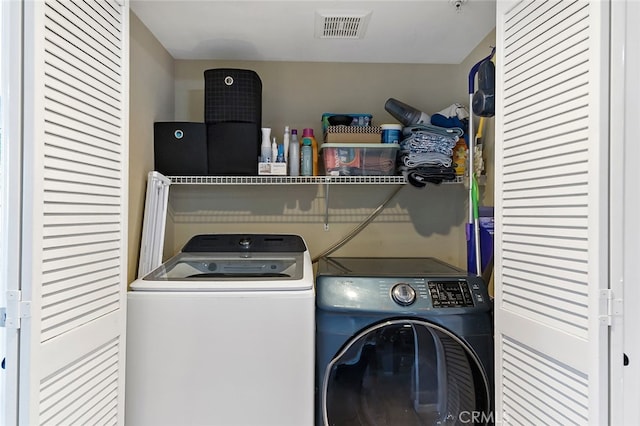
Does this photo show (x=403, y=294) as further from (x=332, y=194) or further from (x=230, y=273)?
(x=332, y=194)

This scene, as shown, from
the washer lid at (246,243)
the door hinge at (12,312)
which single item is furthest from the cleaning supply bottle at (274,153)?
the door hinge at (12,312)

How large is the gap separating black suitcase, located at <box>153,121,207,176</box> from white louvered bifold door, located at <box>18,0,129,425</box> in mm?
618

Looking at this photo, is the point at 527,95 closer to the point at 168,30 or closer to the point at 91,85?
the point at 91,85

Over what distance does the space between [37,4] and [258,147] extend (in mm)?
1256

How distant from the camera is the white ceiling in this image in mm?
1848

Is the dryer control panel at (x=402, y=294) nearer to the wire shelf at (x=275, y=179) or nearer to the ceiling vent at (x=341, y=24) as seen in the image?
the wire shelf at (x=275, y=179)

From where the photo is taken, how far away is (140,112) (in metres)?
2.01

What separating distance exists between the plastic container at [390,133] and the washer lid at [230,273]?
2.43 ft

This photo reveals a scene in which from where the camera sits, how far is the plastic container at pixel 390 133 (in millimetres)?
2236

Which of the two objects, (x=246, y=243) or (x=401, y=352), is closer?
(x=401, y=352)

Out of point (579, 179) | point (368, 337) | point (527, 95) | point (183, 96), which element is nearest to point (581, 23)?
point (527, 95)

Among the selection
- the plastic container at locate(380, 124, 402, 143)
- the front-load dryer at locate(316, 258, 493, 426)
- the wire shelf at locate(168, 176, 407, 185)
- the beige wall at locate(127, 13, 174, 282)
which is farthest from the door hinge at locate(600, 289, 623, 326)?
the beige wall at locate(127, 13, 174, 282)

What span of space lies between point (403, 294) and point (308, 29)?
4.35 ft

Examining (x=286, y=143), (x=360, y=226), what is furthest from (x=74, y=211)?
(x=360, y=226)
